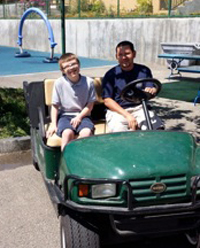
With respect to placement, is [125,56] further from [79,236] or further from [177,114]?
[177,114]

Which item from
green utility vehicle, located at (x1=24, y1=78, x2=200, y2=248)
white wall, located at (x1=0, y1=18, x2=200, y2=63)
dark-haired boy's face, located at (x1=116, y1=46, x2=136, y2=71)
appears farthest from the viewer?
white wall, located at (x1=0, y1=18, x2=200, y2=63)

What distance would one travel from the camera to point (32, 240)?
120 inches

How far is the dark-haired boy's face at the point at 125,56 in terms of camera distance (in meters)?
3.71

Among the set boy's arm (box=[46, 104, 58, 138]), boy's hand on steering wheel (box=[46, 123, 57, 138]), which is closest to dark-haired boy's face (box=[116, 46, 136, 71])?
boy's arm (box=[46, 104, 58, 138])

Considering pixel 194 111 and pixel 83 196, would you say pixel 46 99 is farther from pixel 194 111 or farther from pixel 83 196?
pixel 194 111

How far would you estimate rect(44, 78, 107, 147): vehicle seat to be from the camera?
3309mm

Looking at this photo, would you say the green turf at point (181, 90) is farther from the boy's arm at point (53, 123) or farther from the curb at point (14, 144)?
the boy's arm at point (53, 123)

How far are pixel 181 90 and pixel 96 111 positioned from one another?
17.6 ft

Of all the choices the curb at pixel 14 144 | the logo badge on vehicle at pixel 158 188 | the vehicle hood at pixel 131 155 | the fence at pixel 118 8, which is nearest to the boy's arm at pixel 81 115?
the vehicle hood at pixel 131 155

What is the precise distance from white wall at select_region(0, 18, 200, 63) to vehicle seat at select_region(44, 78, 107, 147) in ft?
30.6

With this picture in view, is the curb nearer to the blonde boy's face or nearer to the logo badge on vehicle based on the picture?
the blonde boy's face

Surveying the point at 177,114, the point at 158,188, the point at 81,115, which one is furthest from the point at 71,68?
the point at 177,114

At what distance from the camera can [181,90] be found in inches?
361

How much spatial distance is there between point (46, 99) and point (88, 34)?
13.9 meters
